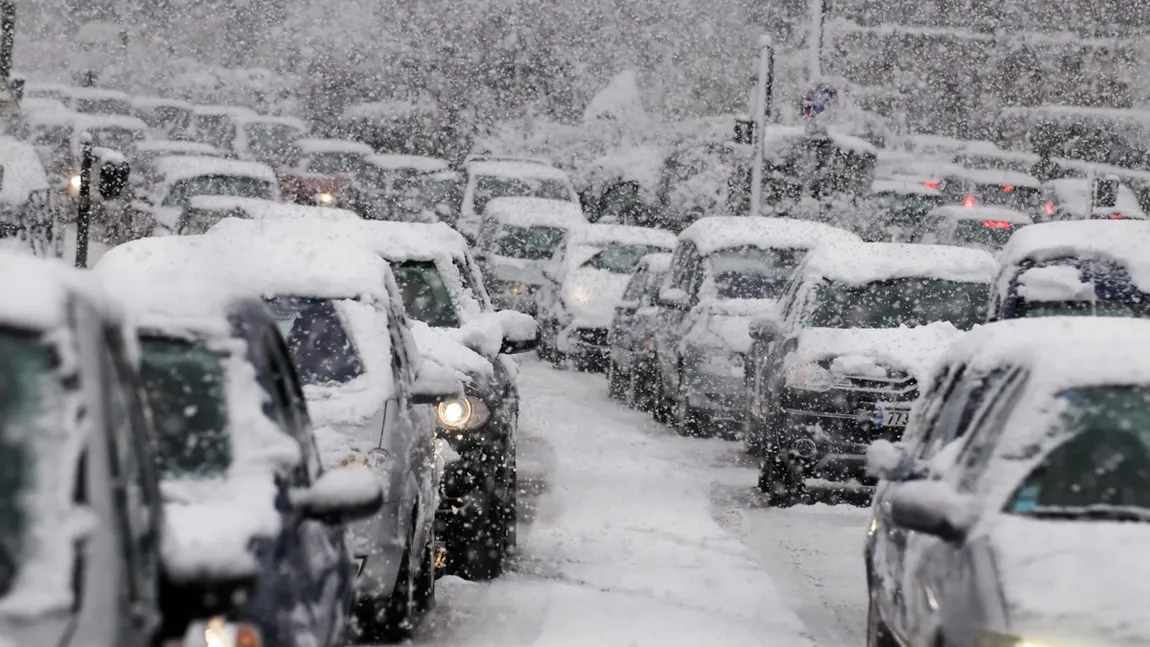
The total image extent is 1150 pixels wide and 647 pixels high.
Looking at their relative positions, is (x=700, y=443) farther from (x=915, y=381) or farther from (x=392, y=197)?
(x=392, y=197)

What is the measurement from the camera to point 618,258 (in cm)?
2367

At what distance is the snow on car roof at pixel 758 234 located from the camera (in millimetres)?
17516

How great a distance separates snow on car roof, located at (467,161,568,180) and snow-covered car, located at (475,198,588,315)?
3.92m

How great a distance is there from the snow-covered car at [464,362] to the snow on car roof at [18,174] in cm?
1195

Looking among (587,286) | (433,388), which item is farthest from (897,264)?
(587,286)

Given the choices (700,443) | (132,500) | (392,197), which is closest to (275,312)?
(132,500)

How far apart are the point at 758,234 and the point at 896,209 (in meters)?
17.9

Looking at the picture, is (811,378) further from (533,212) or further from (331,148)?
(331,148)

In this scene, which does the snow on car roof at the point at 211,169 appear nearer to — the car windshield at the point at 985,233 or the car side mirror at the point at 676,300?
the car windshield at the point at 985,233

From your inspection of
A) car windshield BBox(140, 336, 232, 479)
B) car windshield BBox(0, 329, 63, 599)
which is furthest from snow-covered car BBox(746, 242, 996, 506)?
car windshield BBox(0, 329, 63, 599)

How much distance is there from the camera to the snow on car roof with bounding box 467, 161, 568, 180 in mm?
32000

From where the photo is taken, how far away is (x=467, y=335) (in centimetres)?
1104

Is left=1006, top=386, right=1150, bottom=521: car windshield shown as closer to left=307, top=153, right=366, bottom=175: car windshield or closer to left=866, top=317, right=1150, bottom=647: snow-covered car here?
left=866, top=317, right=1150, bottom=647: snow-covered car

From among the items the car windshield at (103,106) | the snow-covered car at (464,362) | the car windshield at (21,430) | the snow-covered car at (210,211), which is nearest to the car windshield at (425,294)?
the snow-covered car at (464,362)
